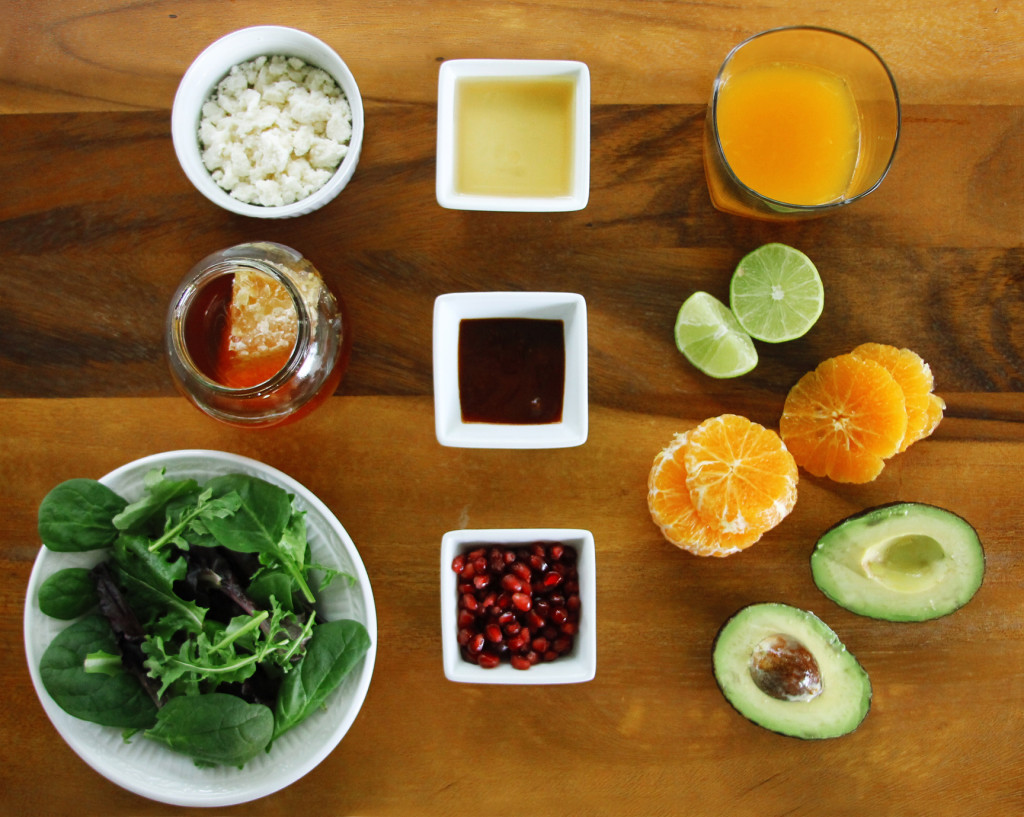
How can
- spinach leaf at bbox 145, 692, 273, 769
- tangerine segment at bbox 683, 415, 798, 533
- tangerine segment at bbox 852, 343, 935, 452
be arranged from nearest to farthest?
spinach leaf at bbox 145, 692, 273, 769
tangerine segment at bbox 683, 415, 798, 533
tangerine segment at bbox 852, 343, 935, 452

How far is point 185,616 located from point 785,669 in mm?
1150

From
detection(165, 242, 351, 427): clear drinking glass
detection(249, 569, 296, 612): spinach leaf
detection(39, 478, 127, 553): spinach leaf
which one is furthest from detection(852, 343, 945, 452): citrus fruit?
detection(39, 478, 127, 553): spinach leaf

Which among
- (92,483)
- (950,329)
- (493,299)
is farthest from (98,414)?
(950,329)

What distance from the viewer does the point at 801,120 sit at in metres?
1.54

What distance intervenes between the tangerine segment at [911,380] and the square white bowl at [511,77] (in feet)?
2.33

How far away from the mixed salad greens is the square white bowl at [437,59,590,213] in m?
0.67

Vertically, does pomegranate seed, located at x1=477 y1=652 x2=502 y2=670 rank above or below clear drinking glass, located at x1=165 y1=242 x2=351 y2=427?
below

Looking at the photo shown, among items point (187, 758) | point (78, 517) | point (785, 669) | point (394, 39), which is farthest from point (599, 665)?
point (394, 39)

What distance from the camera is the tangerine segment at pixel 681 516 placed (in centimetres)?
150

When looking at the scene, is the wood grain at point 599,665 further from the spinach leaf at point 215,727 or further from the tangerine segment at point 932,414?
the spinach leaf at point 215,727

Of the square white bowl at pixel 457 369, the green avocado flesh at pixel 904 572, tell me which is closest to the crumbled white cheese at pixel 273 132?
the square white bowl at pixel 457 369

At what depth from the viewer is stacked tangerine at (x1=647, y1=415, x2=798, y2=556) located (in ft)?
4.77

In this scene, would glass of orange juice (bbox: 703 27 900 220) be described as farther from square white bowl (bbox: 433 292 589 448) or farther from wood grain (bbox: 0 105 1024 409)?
square white bowl (bbox: 433 292 589 448)

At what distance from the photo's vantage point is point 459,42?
1.63 metres
